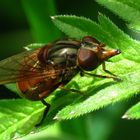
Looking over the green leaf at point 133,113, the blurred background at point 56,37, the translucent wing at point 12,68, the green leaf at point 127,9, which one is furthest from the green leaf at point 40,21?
the green leaf at point 133,113

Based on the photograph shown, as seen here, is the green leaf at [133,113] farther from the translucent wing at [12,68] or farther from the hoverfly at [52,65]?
the translucent wing at [12,68]

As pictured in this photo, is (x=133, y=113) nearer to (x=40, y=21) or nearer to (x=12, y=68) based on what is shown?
(x=12, y=68)

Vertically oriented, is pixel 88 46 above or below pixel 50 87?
above

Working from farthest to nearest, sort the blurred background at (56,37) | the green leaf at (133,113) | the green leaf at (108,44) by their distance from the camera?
the blurred background at (56,37) < the green leaf at (108,44) < the green leaf at (133,113)

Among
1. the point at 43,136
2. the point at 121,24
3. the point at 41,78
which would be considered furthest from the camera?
the point at 121,24

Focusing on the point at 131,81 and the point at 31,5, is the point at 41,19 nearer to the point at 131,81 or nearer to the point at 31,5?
the point at 31,5

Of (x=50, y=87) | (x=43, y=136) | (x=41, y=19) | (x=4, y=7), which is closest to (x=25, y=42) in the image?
(x=4, y=7)

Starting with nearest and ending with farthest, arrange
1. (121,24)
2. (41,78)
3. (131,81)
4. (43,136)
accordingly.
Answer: (131,81) → (41,78) → (43,136) → (121,24)
